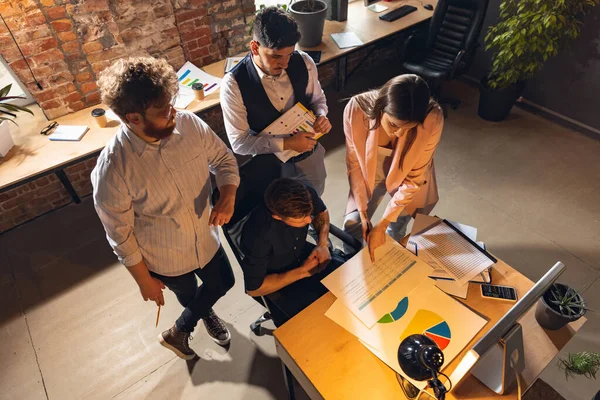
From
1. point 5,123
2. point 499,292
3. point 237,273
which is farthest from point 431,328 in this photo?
point 5,123

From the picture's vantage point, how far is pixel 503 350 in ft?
4.25

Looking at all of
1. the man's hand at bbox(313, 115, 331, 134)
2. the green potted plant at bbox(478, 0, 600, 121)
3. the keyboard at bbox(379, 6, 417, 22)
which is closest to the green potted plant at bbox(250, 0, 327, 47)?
the keyboard at bbox(379, 6, 417, 22)

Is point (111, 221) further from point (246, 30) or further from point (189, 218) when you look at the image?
point (246, 30)

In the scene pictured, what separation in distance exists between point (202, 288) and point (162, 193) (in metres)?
0.71

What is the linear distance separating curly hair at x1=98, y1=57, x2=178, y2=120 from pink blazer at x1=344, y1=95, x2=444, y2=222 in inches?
36.3

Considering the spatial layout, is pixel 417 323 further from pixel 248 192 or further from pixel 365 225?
pixel 248 192

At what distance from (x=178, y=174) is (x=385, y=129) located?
0.90 m

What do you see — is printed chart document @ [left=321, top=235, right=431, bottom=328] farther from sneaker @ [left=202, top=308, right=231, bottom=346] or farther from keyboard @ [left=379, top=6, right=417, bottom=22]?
keyboard @ [left=379, top=6, right=417, bottom=22]

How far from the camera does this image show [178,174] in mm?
1504

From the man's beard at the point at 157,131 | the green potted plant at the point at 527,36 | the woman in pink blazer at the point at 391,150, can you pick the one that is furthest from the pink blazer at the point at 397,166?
the green potted plant at the point at 527,36

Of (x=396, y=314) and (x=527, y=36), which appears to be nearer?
(x=396, y=314)

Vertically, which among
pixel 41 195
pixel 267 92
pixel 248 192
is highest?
pixel 267 92

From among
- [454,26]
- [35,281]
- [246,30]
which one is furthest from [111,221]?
[454,26]

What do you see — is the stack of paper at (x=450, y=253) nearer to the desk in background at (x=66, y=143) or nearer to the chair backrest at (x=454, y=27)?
the desk in background at (x=66, y=143)
